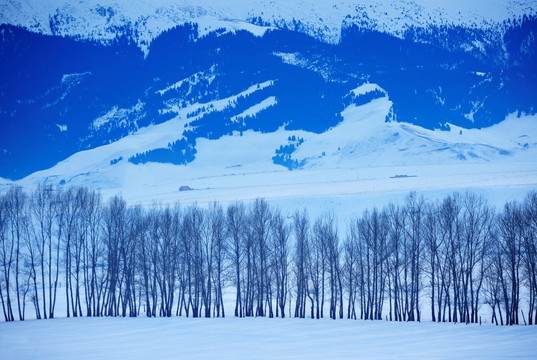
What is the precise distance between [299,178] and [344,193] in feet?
147

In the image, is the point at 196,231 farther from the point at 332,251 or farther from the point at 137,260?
the point at 332,251

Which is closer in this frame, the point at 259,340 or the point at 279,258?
the point at 259,340

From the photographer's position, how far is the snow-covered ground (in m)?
33.8

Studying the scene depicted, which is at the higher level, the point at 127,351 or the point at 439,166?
the point at 439,166

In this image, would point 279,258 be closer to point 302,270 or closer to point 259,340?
point 302,270

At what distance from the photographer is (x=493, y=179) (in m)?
124

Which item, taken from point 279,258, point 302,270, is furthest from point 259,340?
point 279,258

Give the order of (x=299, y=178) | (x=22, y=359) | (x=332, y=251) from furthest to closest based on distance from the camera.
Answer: (x=299, y=178) → (x=332, y=251) → (x=22, y=359)

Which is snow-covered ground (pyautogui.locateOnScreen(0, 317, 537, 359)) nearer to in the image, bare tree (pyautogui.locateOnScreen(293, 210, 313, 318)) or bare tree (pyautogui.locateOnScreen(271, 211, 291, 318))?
bare tree (pyautogui.locateOnScreen(293, 210, 313, 318))

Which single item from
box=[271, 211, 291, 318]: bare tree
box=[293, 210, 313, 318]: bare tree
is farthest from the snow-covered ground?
box=[271, 211, 291, 318]: bare tree

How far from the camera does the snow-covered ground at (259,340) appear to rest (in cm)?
3381

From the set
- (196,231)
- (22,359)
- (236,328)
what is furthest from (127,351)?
(196,231)

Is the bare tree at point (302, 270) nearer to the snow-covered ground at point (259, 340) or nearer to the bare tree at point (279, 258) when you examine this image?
the bare tree at point (279, 258)

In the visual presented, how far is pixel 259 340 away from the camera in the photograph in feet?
134
